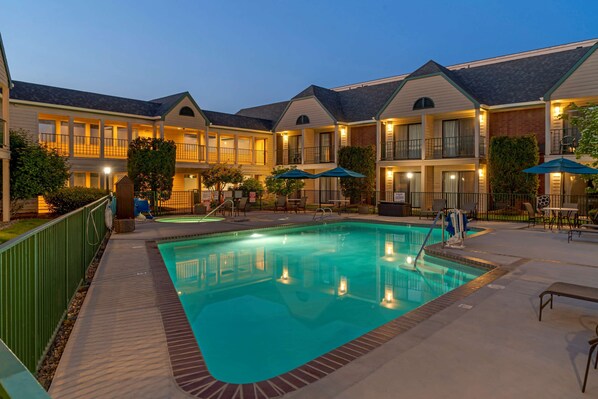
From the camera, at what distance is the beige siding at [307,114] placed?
28203 millimetres

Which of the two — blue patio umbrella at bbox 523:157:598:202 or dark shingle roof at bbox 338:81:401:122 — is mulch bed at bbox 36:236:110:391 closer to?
blue patio umbrella at bbox 523:157:598:202

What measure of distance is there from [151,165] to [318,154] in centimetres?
1247

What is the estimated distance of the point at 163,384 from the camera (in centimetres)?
343

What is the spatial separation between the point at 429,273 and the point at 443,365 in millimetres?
5560

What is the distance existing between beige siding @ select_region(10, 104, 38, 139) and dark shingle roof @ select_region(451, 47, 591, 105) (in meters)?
23.6

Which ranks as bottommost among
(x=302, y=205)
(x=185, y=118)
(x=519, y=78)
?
(x=302, y=205)

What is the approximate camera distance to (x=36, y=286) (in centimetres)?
381

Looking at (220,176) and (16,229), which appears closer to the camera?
(16,229)

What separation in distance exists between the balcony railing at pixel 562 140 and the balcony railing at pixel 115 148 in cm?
2363

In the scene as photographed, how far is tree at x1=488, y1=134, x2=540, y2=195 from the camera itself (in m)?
19.5

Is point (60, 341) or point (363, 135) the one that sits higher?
point (363, 135)

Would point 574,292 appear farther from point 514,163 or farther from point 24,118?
point 24,118

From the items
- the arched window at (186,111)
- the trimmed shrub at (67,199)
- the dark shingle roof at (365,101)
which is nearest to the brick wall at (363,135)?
the dark shingle roof at (365,101)

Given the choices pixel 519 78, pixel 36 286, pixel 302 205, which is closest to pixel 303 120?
pixel 302 205
